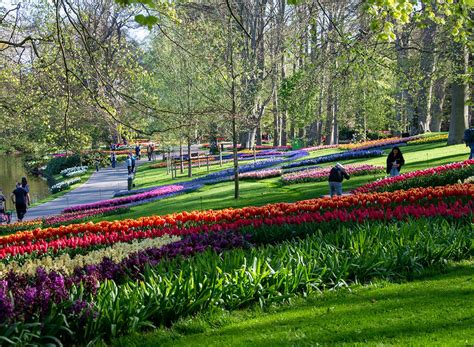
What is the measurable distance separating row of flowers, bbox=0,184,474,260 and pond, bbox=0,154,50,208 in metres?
21.2

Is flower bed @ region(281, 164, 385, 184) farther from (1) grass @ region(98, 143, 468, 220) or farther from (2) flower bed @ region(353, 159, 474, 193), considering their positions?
(2) flower bed @ region(353, 159, 474, 193)

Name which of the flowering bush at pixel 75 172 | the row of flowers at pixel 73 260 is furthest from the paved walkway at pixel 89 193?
the row of flowers at pixel 73 260

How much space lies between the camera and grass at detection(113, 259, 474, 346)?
4.05m

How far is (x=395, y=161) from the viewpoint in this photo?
48.4 feet

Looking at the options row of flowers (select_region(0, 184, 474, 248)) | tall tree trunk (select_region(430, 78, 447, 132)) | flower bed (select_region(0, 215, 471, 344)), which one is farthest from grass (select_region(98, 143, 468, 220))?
tall tree trunk (select_region(430, 78, 447, 132))

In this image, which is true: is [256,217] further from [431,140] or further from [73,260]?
[431,140]

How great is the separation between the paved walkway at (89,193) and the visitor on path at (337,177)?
494 inches

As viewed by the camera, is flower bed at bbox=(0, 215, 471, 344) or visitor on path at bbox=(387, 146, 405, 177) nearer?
flower bed at bbox=(0, 215, 471, 344)

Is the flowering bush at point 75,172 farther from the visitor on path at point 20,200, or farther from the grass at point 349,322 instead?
the grass at point 349,322

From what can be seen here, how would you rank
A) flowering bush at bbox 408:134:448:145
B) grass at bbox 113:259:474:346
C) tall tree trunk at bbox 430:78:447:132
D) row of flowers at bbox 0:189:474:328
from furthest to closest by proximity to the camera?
tall tree trunk at bbox 430:78:447:132 < flowering bush at bbox 408:134:448:145 < row of flowers at bbox 0:189:474:328 < grass at bbox 113:259:474:346

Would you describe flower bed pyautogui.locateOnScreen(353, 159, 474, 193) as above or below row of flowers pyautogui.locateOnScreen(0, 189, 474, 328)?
above

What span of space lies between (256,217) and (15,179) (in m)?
35.1

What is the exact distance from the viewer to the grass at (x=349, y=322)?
4.05m

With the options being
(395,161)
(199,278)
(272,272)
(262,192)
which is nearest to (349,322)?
(272,272)
